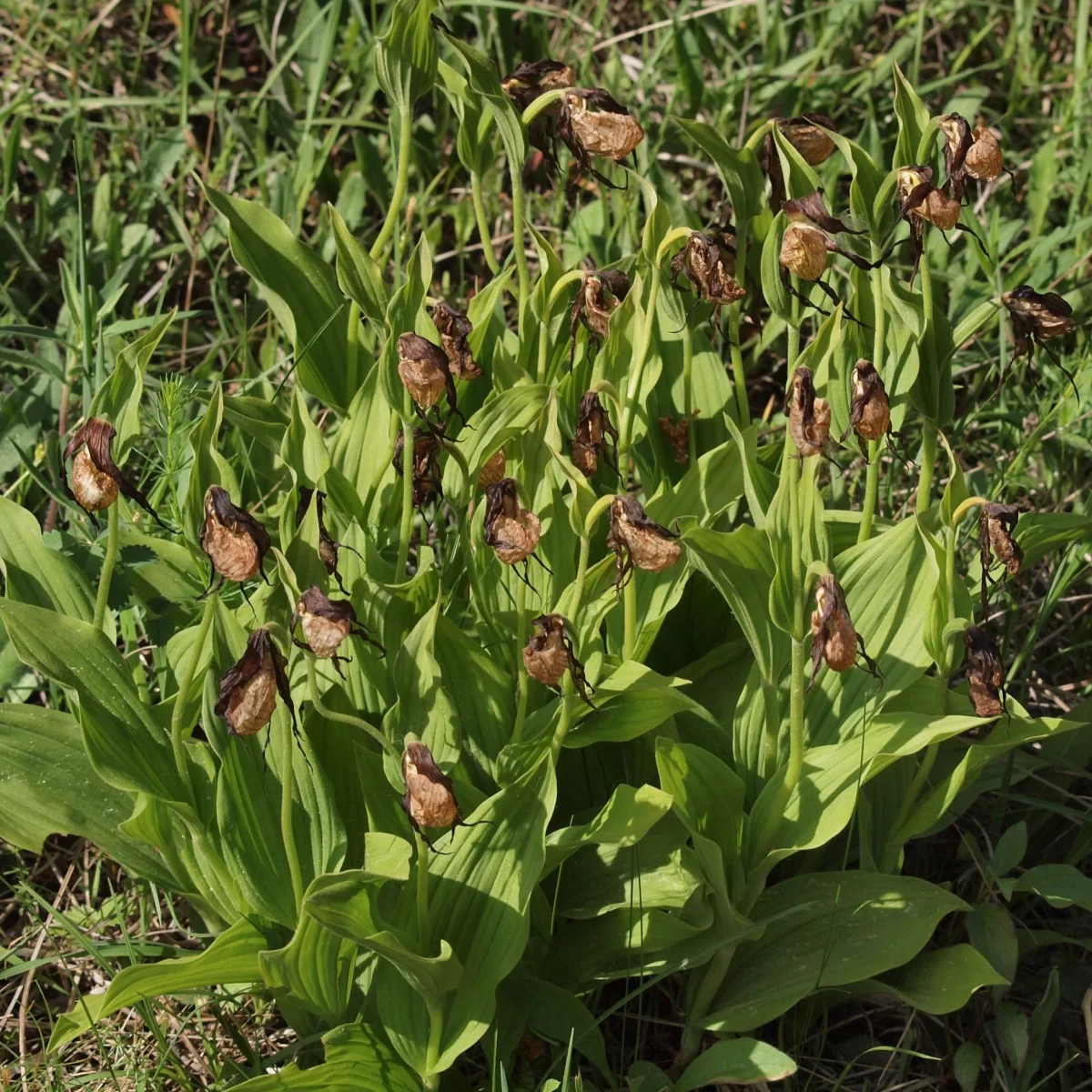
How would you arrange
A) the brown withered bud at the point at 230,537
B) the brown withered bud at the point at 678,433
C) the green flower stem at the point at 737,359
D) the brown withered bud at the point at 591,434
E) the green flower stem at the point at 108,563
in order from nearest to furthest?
the brown withered bud at the point at 230,537, the green flower stem at the point at 108,563, the brown withered bud at the point at 591,434, the green flower stem at the point at 737,359, the brown withered bud at the point at 678,433

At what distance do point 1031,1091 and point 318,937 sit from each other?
42.2 inches

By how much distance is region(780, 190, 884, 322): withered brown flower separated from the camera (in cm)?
167

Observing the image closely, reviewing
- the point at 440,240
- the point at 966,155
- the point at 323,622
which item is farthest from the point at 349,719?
the point at 440,240

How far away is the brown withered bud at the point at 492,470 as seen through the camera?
1864 millimetres

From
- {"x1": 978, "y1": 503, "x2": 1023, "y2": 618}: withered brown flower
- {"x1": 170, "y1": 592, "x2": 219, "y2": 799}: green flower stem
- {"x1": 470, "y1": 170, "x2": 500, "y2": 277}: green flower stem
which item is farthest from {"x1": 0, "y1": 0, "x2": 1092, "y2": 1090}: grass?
{"x1": 978, "y1": 503, "x2": 1023, "y2": 618}: withered brown flower

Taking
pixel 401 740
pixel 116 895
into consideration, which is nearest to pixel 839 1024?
pixel 401 740

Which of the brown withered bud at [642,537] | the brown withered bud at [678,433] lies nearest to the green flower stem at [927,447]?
the brown withered bud at [678,433]

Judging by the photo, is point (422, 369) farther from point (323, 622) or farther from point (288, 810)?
point (288, 810)

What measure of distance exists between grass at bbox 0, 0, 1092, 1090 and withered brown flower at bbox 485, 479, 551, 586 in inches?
24.1

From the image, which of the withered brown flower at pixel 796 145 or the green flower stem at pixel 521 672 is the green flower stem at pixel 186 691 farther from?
the withered brown flower at pixel 796 145

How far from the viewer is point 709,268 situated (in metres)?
1.84

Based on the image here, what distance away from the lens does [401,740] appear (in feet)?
5.76

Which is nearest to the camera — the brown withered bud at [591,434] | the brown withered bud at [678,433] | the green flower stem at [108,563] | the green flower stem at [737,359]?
the green flower stem at [108,563]

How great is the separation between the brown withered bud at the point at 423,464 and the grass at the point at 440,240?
387 millimetres
